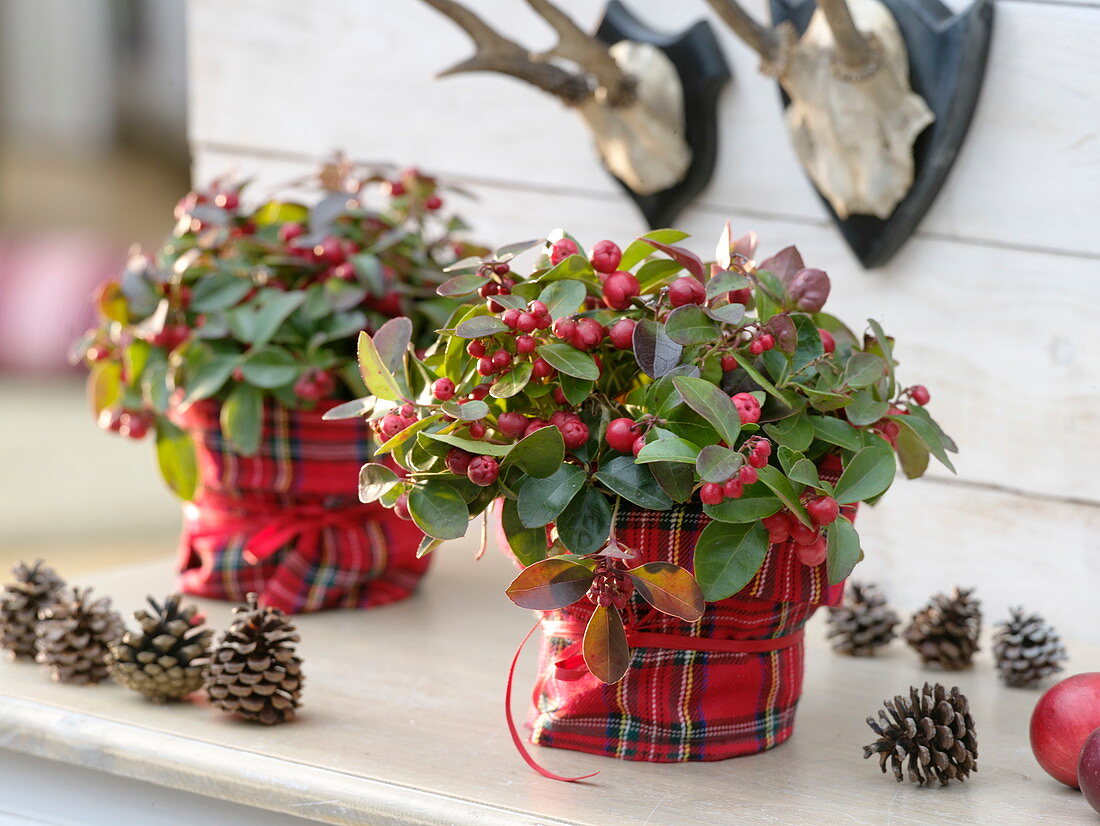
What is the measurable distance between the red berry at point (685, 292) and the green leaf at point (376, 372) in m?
0.15

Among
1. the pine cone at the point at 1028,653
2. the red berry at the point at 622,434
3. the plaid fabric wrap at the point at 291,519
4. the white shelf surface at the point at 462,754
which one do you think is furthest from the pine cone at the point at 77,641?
the pine cone at the point at 1028,653

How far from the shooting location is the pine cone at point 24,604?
32.9 inches

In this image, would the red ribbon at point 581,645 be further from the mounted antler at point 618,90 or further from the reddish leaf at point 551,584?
the mounted antler at point 618,90

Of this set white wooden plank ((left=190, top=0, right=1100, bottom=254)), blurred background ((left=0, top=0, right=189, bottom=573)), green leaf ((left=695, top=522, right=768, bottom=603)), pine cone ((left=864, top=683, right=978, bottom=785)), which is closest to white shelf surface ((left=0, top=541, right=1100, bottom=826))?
pine cone ((left=864, top=683, right=978, bottom=785))

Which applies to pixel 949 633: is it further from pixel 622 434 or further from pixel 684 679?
pixel 622 434

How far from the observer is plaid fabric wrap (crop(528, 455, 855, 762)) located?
2.11 ft

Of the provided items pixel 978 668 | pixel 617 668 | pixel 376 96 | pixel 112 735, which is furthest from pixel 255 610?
pixel 376 96

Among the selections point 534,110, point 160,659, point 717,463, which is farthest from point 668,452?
point 534,110

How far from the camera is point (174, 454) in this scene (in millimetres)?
949

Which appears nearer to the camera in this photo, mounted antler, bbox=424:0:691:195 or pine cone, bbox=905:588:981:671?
pine cone, bbox=905:588:981:671

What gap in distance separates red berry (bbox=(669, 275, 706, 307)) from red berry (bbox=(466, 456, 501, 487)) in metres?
0.13

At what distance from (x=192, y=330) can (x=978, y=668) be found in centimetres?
63

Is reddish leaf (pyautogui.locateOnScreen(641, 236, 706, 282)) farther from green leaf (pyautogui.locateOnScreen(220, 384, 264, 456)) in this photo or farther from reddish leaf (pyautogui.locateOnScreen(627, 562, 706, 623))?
green leaf (pyautogui.locateOnScreen(220, 384, 264, 456))

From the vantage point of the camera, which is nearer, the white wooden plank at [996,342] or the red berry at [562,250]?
the red berry at [562,250]
